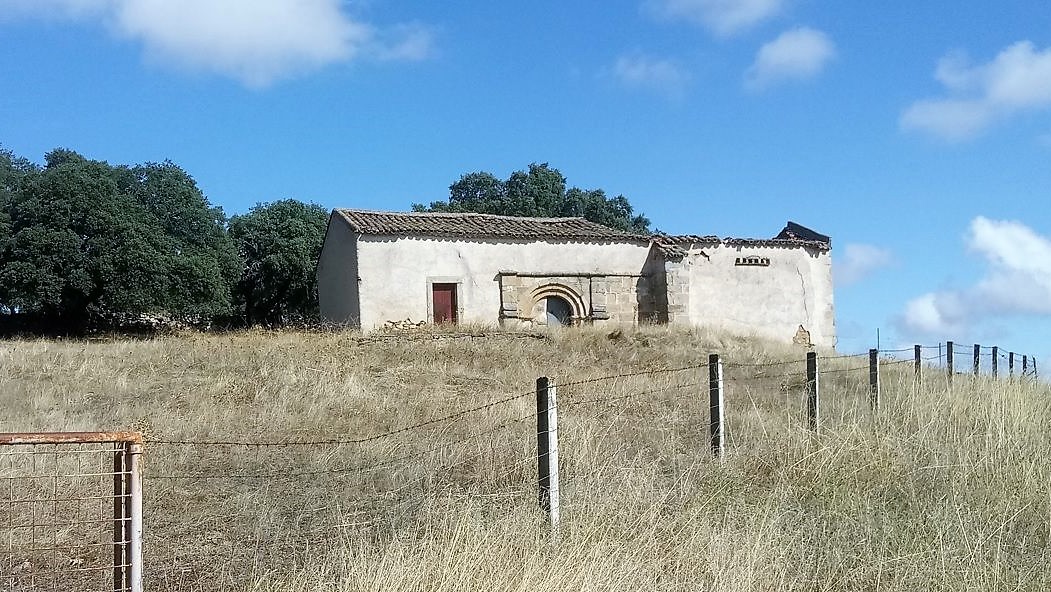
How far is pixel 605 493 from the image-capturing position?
18.6ft

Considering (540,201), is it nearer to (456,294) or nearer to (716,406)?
(456,294)

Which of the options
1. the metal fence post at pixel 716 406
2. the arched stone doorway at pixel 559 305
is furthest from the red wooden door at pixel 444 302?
the metal fence post at pixel 716 406

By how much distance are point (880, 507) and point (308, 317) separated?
3035 centimetres

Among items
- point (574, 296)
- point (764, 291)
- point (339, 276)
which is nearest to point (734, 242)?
point (764, 291)

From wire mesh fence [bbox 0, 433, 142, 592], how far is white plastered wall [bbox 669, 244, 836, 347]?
1991 centimetres

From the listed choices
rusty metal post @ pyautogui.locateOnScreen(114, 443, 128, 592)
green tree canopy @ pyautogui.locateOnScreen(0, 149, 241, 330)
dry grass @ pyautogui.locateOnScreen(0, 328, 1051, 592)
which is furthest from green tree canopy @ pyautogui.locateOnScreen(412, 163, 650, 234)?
rusty metal post @ pyautogui.locateOnScreen(114, 443, 128, 592)

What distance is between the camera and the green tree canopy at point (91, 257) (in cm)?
2478

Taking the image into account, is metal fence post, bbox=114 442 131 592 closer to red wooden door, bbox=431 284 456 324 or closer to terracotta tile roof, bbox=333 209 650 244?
terracotta tile roof, bbox=333 209 650 244

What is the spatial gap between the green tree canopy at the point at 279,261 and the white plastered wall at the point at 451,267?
11488mm

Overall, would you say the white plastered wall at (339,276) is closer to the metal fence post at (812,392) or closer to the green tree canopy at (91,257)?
the green tree canopy at (91,257)

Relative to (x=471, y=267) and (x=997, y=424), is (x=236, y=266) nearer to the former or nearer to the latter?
(x=471, y=267)

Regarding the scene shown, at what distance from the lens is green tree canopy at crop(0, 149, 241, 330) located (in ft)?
81.3

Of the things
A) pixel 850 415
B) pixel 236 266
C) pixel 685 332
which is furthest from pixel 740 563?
pixel 236 266

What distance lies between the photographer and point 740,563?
4.80 metres
